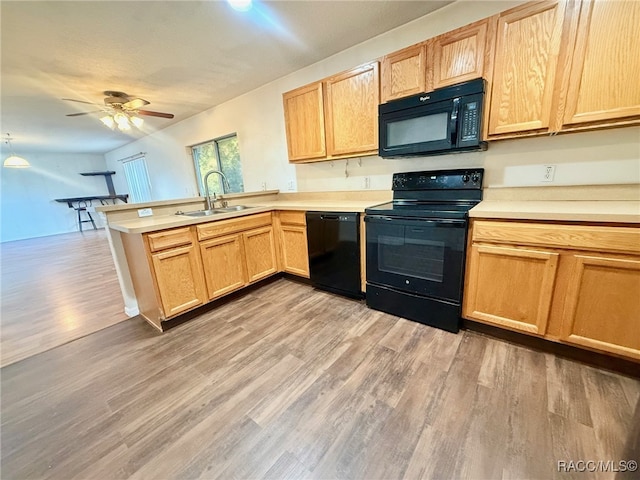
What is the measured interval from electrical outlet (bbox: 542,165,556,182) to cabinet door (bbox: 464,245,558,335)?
2.24 ft

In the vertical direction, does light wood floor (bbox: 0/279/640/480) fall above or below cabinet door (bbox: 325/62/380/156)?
below

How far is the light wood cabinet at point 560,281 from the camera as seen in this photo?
1286 millimetres

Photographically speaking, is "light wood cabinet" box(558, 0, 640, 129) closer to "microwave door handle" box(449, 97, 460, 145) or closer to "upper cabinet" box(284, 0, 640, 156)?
"upper cabinet" box(284, 0, 640, 156)

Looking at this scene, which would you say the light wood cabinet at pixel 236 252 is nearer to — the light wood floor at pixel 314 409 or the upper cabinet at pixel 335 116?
the light wood floor at pixel 314 409

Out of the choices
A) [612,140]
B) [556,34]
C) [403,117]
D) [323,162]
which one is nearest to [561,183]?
[612,140]

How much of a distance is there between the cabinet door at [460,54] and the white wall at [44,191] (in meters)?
11.0

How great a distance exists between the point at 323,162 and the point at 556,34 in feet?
6.69

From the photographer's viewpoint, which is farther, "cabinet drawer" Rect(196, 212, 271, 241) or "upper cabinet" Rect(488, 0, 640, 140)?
"cabinet drawer" Rect(196, 212, 271, 241)

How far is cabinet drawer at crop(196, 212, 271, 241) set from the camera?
2.21 meters

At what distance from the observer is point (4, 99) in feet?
10.5

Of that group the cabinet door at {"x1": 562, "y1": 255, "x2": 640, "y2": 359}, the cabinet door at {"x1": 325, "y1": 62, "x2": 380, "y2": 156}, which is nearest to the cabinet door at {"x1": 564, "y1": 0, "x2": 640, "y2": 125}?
the cabinet door at {"x1": 562, "y1": 255, "x2": 640, "y2": 359}

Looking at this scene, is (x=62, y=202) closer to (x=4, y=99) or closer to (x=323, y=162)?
(x=4, y=99)

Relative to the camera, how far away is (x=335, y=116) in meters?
2.40

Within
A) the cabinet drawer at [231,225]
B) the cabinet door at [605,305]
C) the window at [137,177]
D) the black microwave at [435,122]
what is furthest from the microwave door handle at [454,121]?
the window at [137,177]
